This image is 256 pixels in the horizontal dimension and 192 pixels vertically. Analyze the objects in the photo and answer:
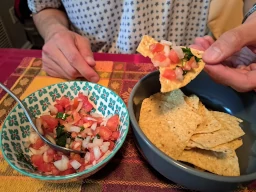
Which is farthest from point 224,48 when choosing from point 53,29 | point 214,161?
point 53,29

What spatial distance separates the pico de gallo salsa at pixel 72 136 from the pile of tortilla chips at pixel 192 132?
0.11 meters

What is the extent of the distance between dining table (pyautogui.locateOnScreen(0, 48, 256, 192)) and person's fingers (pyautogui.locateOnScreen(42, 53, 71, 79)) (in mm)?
19

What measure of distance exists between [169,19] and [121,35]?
0.24 m

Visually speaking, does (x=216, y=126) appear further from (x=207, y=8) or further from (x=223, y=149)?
(x=207, y=8)

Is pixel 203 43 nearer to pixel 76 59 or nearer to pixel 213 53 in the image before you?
pixel 213 53

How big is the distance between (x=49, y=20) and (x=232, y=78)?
3.01 ft

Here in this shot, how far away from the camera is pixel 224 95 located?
0.85m

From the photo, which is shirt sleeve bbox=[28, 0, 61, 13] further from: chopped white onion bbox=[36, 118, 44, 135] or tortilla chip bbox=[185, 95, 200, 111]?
tortilla chip bbox=[185, 95, 200, 111]

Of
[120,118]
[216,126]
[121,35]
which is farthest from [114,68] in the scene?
[216,126]

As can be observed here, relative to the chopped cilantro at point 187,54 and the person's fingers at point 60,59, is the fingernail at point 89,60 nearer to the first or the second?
the person's fingers at point 60,59

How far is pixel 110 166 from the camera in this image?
2.24 feet

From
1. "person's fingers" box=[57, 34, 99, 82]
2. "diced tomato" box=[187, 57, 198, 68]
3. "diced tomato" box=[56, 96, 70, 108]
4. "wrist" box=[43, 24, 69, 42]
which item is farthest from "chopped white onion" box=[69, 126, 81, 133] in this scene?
"wrist" box=[43, 24, 69, 42]

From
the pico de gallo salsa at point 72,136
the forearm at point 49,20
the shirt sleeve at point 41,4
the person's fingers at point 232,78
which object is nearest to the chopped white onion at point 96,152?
the pico de gallo salsa at point 72,136

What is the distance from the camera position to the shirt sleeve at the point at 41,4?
1249 millimetres
